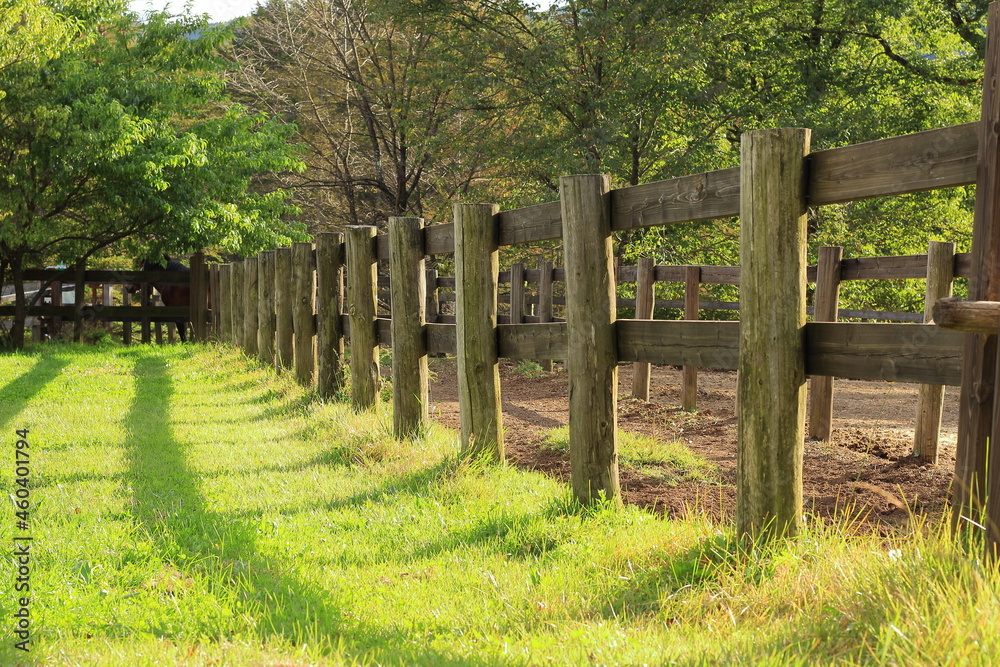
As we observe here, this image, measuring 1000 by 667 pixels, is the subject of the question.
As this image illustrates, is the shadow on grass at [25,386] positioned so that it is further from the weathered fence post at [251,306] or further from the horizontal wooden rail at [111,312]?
the horizontal wooden rail at [111,312]

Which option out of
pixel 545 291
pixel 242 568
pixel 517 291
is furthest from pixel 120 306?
pixel 242 568

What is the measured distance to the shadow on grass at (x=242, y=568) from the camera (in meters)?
3.15

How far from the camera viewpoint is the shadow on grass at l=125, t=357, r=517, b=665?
124 inches

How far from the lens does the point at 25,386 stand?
1009cm

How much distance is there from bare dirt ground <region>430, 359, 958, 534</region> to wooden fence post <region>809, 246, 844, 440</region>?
17cm

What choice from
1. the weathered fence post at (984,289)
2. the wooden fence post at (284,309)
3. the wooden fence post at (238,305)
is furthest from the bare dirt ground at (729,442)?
the wooden fence post at (238,305)

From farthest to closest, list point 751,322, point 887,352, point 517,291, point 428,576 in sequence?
point 517,291 → point 428,576 → point 751,322 → point 887,352

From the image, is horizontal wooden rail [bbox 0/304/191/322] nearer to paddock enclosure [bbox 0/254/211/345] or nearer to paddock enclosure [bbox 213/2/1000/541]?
paddock enclosure [bbox 0/254/211/345]

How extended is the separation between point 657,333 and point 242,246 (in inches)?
667

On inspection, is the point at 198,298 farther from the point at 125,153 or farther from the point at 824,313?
the point at 824,313

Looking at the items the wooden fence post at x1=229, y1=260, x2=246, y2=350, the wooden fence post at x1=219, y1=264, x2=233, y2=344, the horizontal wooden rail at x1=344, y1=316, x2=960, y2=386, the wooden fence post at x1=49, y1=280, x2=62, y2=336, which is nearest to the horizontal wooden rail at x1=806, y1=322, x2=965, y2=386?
the horizontal wooden rail at x1=344, y1=316, x2=960, y2=386

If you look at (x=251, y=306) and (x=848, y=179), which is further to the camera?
(x=251, y=306)

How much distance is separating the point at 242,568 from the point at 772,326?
7.93 feet

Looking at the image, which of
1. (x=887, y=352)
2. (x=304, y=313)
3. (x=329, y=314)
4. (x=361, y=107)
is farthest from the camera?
(x=361, y=107)
